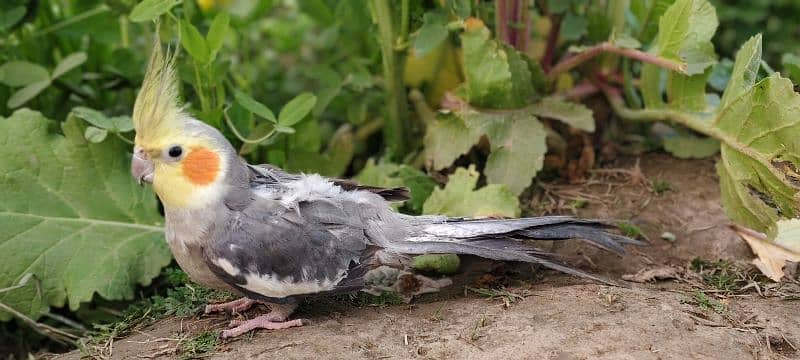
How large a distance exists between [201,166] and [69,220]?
973 mm

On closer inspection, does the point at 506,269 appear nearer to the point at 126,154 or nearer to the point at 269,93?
the point at 126,154

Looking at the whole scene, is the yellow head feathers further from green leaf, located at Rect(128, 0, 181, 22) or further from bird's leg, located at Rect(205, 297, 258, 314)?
bird's leg, located at Rect(205, 297, 258, 314)

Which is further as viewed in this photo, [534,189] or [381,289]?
[534,189]

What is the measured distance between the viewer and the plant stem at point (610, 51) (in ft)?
10.5

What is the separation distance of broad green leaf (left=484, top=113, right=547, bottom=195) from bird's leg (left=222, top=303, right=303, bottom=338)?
1.11m

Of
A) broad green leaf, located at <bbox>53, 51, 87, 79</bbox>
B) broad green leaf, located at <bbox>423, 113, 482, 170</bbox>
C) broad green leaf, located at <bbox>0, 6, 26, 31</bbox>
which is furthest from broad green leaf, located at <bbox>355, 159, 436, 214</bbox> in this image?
broad green leaf, located at <bbox>0, 6, 26, 31</bbox>

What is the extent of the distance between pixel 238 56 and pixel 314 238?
2901 millimetres

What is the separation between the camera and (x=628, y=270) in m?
3.05

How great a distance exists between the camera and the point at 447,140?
11.3ft

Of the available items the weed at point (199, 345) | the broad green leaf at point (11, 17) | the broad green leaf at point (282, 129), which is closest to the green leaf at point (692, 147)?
the broad green leaf at point (282, 129)

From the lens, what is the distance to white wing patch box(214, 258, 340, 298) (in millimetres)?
2486

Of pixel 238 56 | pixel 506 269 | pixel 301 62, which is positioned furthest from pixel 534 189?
pixel 238 56

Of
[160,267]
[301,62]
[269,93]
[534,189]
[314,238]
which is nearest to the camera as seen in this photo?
[314,238]

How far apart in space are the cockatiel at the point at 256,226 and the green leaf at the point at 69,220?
0.57 m
